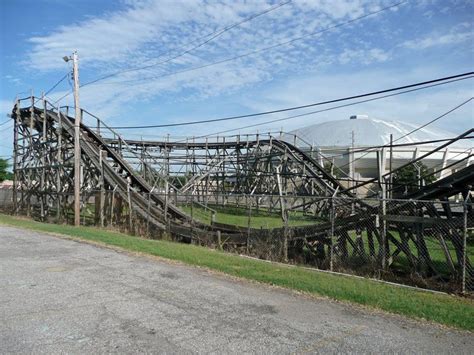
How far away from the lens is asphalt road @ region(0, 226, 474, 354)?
593cm

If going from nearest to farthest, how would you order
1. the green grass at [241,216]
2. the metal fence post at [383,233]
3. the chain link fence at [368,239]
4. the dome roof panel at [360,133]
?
the chain link fence at [368,239] < the metal fence post at [383,233] < the green grass at [241,216] < the dome roof panel at [360,133]

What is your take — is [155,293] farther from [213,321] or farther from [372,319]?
[372,319]

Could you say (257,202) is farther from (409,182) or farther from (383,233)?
(383,233)

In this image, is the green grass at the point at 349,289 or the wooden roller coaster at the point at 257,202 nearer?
the green grass at the point at 349,289

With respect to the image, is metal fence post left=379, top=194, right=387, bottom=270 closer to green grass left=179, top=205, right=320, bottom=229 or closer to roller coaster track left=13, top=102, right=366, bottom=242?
roller coaster track left=13, top=102, right=366, bottom=242

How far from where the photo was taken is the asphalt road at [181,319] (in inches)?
233

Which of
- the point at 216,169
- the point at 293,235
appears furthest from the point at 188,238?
the point at 216,169

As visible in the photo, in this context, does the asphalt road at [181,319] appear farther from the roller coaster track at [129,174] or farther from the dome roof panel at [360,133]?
the dome roof panel at [360,133]

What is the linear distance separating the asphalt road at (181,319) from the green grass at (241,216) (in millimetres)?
15062

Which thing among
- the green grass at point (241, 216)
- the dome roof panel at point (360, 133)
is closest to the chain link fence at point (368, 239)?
the green grass at point (241, 216)

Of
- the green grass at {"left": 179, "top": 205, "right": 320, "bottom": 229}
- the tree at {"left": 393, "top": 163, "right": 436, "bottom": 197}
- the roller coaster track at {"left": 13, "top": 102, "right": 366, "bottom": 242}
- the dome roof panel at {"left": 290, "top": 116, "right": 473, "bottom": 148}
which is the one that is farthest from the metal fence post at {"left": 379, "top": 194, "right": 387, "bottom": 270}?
the dome roof panel at {"left": 290, "top": 116, "right": 473, "bottom": 148}

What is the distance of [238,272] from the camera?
36.1ft

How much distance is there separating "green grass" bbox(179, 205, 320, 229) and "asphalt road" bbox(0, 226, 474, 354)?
49.4 ft

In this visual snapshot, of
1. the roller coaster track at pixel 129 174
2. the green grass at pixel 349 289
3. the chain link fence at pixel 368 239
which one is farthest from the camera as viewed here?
the roller coaster track at pixel 129 174
